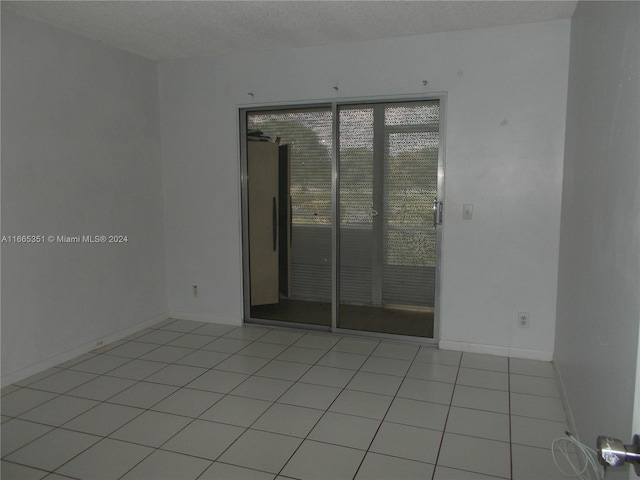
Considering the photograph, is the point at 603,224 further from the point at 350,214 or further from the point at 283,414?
the point at 350,214

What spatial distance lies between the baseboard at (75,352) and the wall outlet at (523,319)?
11.3 ft

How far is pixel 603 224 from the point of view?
6.40 feet

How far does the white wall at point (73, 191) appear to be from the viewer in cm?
320

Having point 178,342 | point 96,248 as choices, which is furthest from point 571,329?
point 96,248

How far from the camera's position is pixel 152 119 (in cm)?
Result: 454

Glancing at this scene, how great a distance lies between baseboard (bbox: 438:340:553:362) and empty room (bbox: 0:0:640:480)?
0.02m

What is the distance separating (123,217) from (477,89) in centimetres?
329

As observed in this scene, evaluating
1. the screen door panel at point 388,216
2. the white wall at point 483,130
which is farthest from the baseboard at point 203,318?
the white wall at point 483,130

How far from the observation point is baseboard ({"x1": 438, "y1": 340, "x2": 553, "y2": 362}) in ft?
11.9

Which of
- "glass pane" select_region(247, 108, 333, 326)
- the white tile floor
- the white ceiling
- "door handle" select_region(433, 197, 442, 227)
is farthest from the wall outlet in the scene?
the white ceiling

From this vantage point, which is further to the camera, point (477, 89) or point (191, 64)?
point (191, 64)

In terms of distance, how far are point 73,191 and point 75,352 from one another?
132 centimetres

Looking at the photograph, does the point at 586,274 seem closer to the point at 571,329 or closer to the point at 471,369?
the point at 571,329

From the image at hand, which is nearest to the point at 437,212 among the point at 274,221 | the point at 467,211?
the point at 467,211
